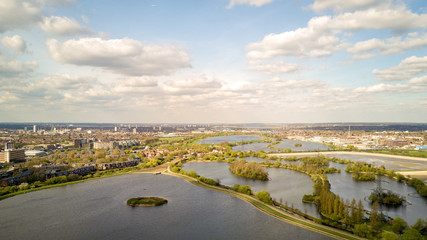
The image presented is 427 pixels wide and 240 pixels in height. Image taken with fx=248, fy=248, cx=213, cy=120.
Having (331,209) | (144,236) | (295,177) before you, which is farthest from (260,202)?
(295,177)

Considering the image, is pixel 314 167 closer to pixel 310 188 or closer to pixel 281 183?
pixel 281 183

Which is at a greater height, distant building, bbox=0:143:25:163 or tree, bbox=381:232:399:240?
distant building, bbox=0:143:25:163

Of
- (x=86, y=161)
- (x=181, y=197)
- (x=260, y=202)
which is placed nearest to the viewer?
(x=260, y=202)

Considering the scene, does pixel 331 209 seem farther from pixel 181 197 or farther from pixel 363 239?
pixel 181 197

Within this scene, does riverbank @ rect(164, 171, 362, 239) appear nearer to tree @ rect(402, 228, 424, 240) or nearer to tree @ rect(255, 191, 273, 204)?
tree @ rect(255, 191, 273, 204)

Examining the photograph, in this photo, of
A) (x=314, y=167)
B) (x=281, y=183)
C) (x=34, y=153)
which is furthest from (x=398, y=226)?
(x=34, y=153)

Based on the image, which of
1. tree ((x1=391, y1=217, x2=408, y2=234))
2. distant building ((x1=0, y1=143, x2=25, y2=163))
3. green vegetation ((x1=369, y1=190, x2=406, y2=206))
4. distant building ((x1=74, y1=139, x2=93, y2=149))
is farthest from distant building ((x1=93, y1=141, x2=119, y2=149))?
tree ((x1=391, y1=217, x2=408, y2=234))

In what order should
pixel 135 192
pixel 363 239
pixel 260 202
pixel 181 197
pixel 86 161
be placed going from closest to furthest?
pixel 363 239, pixel 260 202, pixel 181 197, pixel 135 192, pixel 86 161
